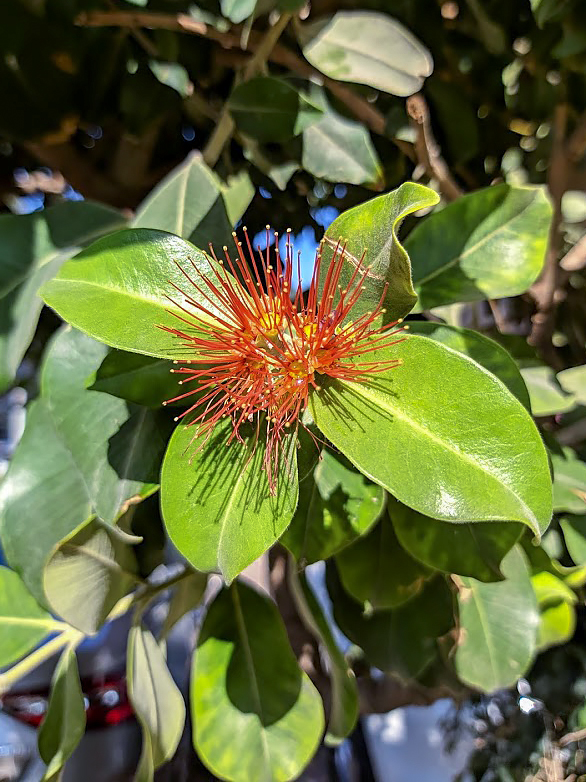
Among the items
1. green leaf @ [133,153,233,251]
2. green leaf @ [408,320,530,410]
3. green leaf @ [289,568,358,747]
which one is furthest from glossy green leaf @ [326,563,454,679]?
green leaf @ [133,153,233,251]

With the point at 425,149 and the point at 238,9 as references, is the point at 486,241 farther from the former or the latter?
the point at 238,9

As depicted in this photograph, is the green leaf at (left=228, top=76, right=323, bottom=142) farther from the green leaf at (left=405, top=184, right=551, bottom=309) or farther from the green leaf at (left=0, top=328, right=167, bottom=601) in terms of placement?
the green leaf at (left=0, top=328, right=167, bottom=601)

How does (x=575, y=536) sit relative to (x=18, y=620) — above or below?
below

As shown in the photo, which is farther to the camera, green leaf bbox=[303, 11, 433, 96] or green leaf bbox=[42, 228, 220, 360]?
green leaf bbox=[303, 11, 433, 96]

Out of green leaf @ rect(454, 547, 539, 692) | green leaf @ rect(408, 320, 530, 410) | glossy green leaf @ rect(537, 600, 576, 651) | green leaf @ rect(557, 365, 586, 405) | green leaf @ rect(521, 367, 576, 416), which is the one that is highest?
green leaf @ rect(408, 320, 530, 410)

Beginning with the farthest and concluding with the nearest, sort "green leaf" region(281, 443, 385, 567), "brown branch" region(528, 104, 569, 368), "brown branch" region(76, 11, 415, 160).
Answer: "brown branch" region(528, 104, 569, 368)
"brown branch" region(76, 11, 415, 160)
"green leaf" region(281, 443, 385, 567)

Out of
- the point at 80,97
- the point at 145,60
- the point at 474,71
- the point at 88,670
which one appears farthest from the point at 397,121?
the point at 88,670

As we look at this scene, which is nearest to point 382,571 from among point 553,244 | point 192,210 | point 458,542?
point 458,542
